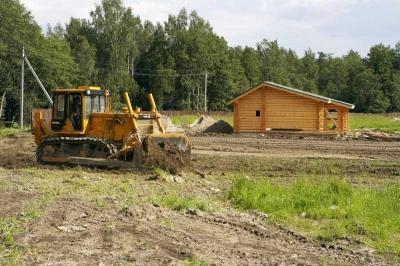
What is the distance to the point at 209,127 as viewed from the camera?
4259cm

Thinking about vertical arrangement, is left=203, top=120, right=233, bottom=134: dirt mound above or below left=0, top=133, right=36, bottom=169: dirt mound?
above

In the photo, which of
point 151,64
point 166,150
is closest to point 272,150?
point 166,150

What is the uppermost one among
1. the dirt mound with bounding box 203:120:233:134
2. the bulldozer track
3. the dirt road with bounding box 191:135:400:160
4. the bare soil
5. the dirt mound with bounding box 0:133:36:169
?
the dirt mound with bounding box 203:120:233:134

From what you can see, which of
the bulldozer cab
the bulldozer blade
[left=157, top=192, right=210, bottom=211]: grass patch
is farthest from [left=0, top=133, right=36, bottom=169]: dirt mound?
[left=157, top=192, right=210, bottom=211]: grass patch

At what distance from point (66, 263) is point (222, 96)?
297 ft

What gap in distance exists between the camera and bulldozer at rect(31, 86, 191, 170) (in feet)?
58.6

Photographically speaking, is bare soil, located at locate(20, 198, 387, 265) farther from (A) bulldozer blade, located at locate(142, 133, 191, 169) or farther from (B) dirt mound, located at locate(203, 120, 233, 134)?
(B) dirt mound, located at locate(203, 120, 233, 134)

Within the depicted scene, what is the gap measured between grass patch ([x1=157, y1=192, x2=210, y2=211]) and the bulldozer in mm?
4899

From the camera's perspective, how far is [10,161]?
20.6 meters

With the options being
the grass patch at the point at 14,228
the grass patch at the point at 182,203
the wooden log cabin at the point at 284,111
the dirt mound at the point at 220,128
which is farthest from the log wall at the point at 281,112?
the grass patch at the point at 14,228

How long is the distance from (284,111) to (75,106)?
23.7m

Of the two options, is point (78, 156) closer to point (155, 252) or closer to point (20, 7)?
point (155, 252)

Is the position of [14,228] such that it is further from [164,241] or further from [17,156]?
[17,156]

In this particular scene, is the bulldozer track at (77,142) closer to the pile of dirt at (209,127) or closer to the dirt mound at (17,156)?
the dirt mound at (17,156)
